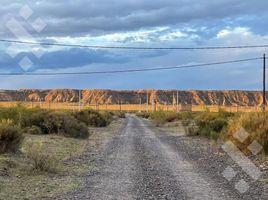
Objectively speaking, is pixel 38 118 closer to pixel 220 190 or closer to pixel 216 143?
pixel 216 143

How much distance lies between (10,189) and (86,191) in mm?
1959

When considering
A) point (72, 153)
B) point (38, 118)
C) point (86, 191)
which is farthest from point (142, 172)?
point (38, 118)

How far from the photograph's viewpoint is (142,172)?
55.3ft

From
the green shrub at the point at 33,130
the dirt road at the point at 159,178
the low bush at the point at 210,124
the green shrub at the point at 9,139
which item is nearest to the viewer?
the dirt road at the point at 159,178

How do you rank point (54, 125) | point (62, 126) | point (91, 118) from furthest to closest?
point (91, 118) → point (54, 125) → point (62, 126)

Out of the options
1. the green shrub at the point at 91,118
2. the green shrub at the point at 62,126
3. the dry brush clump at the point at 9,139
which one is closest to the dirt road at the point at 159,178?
the dry brush clump at the point at 9,139

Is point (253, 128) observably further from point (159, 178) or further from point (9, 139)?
point (9, 139)

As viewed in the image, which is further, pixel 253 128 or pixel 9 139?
pixel 253 128

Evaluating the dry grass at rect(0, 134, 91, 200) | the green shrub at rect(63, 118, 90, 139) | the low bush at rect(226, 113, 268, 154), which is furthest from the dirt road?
the green shrub at rect(63, 118, 90, 139)

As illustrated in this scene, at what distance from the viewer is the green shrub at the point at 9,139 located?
67.7 ft

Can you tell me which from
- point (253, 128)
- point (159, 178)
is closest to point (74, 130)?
point (253, 128)

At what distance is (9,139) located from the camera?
21016 mm

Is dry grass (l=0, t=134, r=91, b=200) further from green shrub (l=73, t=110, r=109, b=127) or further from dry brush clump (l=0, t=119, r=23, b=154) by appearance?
green shrub (l=73, t=110, r=109, b=127)

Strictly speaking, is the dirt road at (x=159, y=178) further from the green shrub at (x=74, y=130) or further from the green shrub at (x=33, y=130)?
the green shrub at (x=74, y=130)
